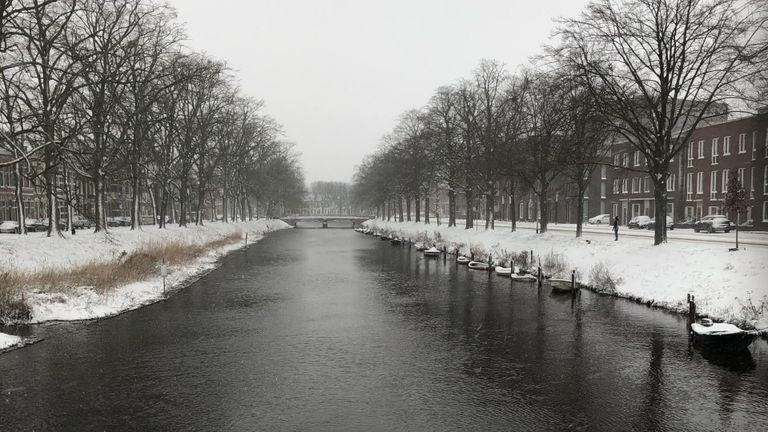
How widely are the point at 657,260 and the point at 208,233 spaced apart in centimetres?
4131

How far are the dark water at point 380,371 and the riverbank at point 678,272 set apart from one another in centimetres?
124

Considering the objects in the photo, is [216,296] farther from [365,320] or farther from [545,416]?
[545,416]

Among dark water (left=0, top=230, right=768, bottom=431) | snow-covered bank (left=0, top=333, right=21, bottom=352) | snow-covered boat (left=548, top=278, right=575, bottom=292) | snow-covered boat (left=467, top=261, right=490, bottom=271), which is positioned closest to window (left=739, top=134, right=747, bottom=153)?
snow-covered boat (left=467, top=261, right=490, bottom=271)

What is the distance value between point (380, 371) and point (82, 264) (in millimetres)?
17765

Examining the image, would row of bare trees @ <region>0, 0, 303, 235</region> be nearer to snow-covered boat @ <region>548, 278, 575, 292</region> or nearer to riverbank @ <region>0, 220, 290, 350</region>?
riverbank @ <region>0, 220, 290, 350</region>

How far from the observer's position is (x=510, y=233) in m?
41.6

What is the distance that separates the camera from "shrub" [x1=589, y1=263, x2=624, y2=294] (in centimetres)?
2364

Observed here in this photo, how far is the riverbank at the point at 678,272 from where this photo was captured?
56.5 feet

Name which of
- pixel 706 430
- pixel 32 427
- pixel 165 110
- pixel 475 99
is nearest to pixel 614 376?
pixel 706 430

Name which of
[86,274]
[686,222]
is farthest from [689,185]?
[86,274]

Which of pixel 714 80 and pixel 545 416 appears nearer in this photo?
pixel 545 416

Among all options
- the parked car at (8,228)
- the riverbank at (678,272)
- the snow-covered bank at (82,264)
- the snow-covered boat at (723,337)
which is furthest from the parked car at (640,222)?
the parked car at (8,228)

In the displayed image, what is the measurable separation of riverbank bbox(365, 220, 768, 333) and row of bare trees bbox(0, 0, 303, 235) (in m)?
20.7

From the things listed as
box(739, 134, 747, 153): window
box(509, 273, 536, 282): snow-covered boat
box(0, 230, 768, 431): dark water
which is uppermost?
box(739, 134, 747, 153): window
